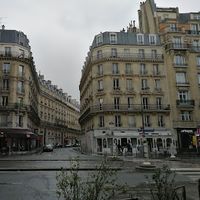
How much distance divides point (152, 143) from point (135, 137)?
9.65 feet

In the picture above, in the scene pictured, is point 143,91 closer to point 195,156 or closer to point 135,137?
point 135,137

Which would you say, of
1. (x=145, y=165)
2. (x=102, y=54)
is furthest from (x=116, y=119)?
Result: (x=145, y=165)

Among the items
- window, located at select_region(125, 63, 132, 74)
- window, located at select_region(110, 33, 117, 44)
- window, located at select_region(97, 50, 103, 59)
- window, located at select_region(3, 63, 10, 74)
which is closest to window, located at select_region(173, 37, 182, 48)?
window, located at select_region(125, 63, 132, 74)

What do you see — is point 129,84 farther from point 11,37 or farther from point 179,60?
point 11,37

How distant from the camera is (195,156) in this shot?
27906 mm

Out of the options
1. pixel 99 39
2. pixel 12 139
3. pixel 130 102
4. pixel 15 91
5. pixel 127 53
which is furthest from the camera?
pixel 99 39

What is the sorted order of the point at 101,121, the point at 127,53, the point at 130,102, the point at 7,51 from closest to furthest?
the point at 101,121
the point at 130,102
the point at 127,53
the point at 7,51

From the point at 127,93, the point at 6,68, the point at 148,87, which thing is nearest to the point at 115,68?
the point at 127,93

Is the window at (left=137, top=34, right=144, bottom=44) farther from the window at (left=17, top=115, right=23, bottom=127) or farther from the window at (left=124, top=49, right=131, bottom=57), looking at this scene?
the window at (left=17, top=115, right=23, bottom=127)

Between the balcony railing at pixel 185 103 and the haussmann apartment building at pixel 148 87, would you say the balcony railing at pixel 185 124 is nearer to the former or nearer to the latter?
the haussmann apartment building at pixel 148 87

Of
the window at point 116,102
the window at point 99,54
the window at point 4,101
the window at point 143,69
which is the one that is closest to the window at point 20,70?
the window at point 4,101

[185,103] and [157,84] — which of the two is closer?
[185,103]

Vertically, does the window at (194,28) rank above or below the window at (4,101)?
above

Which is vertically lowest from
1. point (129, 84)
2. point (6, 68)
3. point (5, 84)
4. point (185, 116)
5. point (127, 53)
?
point (185, 116)
